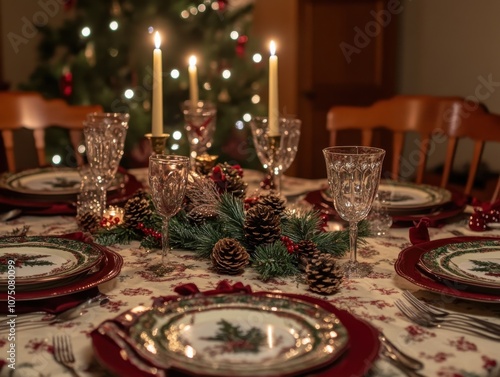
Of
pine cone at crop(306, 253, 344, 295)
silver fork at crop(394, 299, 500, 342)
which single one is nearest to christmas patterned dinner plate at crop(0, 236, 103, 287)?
pine cone at crop(306, 253, 344, 295)

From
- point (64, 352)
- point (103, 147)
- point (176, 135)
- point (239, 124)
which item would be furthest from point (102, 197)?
point (239, 124)

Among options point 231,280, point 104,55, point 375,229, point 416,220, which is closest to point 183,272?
point 231,280

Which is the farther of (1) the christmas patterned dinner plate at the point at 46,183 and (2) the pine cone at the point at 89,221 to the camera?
(1) the christmas patterned dinner plate at the point at 46,183

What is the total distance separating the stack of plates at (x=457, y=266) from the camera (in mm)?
1095

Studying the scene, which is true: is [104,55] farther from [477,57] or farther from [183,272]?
[183,272]

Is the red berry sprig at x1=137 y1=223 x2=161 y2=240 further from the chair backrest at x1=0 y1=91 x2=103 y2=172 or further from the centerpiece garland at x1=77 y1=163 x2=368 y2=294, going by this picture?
the chair backrest at x1=0 y1=91 x2=103 y2=172

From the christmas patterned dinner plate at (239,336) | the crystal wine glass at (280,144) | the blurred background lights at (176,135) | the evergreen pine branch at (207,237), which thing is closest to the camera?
the christmas patterned dinner plate at (239,336)

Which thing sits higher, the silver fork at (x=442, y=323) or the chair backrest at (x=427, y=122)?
the chair backrest at (x=427, y=122)

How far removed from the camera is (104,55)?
11.6 ft

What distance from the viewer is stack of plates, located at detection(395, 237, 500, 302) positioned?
3.59 ft

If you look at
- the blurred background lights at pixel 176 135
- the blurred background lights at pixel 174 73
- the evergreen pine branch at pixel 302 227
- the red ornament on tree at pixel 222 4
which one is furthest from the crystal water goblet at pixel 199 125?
the red ornament on tree at pixel 222 4

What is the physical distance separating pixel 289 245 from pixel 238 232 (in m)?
0.09

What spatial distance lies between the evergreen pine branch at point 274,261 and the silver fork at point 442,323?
212 millimetres

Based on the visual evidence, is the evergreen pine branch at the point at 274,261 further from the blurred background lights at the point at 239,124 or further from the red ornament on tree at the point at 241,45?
the red ornament on tree at the point at 241,45
